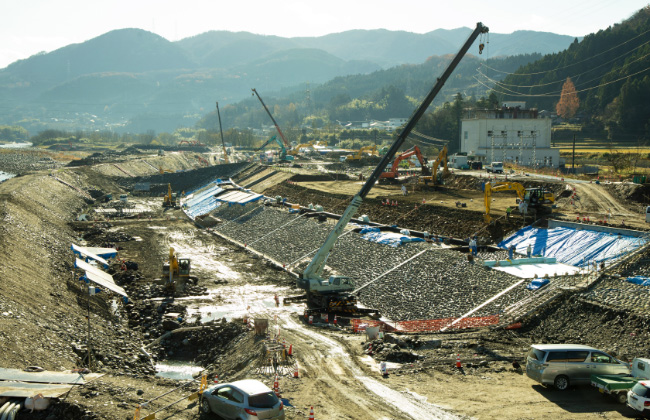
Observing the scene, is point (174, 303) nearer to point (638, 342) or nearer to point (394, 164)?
point (638, 342)

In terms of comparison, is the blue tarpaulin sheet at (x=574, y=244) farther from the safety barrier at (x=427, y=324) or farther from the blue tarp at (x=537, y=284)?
the safety barrier at (x=427, y=324)

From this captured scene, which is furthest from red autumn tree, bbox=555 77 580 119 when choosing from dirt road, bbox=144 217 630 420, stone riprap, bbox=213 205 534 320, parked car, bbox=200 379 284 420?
parked car, bbox=200 379 284 420

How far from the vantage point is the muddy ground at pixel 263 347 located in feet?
45.3

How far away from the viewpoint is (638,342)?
17234mm

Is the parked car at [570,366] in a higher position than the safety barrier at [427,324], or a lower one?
higher

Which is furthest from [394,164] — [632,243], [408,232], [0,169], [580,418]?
[0,169]

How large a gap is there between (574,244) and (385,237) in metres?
9.83

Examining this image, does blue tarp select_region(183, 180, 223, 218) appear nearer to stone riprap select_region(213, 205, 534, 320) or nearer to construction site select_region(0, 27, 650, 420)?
construction site select_region(0, 27, 650, 420)

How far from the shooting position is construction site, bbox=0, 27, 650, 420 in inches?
562

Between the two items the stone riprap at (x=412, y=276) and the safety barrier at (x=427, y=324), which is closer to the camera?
the safety barrier at (x=427, y=324)

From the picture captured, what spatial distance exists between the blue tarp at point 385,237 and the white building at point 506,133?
109 feet

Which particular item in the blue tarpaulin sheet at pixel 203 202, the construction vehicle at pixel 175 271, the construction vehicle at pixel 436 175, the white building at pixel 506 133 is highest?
the white building at pixel 506 133

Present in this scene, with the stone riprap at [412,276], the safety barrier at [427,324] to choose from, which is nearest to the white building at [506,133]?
the stone riprap at [412,276]

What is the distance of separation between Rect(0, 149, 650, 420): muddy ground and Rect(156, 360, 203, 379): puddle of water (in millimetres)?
376
